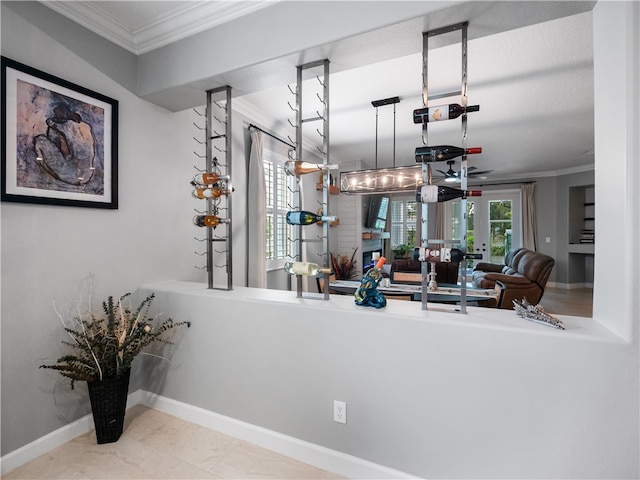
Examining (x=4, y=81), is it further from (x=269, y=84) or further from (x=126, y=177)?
(x=269, y=84)

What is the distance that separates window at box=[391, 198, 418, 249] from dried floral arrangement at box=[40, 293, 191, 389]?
23.3ft

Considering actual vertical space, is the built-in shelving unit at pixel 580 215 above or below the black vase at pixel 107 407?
above

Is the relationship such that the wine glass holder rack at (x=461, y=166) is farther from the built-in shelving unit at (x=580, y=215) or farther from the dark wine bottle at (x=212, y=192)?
the built-in shelving unit at (x=580, y=215)

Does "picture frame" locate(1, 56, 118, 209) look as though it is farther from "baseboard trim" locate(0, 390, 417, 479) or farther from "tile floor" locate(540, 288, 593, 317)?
"tile floor" locate(540, 288, 593, 317)

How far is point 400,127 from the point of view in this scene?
162 inches

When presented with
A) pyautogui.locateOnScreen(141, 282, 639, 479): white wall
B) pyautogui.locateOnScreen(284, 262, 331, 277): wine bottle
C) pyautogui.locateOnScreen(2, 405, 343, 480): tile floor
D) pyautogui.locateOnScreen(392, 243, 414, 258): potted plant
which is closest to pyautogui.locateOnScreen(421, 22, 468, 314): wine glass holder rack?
pyautogui.locateOnScreen(141, 282, 639, 479): white wall

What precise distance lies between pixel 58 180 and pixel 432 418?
2.44m

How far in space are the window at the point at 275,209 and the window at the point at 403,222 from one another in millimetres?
4723

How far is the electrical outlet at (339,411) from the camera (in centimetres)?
158

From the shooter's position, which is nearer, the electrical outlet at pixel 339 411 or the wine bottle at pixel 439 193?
the wine bottle at pixel 439 193

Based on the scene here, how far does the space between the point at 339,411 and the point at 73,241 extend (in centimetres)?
191

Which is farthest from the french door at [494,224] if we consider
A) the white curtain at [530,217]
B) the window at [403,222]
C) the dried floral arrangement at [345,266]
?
the dried floral arrangement at [345,266]

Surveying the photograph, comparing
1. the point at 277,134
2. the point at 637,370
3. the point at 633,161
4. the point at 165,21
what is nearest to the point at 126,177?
the point at 165,21

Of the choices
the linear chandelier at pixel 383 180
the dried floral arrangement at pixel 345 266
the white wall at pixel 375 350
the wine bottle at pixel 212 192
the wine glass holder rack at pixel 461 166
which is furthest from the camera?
the dried floral arrangement at pixel 345 266
